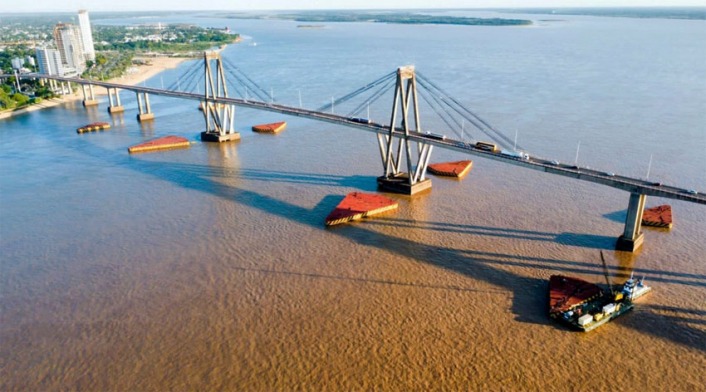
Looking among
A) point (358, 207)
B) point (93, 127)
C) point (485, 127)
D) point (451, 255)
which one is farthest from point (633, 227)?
point (93, 127)

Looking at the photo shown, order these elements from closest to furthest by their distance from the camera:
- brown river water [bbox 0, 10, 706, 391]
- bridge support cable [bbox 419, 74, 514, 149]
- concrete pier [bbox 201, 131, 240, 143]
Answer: brown river water [bbox 0, 10, 706, 391]
bridge support cable [bbox 419, 74, 514, 149]
concrete pier [bbox 201, 131, 240, 143]

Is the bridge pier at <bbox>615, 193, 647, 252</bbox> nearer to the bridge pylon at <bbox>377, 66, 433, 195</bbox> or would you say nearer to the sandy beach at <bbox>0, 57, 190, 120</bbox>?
the bridge pylon at <bbox>377, 66, 433, 195</bbox>

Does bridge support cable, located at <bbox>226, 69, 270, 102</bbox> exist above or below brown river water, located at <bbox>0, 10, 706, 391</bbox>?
above

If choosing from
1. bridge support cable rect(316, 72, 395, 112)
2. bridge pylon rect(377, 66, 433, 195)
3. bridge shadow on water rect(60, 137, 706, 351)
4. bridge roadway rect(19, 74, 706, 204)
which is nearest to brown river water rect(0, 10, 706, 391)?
bridge shadow on water rect(60, 137, 706, 351)

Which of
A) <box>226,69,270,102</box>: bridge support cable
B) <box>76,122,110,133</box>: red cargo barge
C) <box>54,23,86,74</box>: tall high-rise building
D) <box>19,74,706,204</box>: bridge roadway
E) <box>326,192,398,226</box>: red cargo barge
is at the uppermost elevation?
<box>54,23,86,74</box>: tall high-rise building

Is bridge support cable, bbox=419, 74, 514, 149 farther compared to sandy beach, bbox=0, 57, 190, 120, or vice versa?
sandy beach, bbox=0, 57, 190, 120

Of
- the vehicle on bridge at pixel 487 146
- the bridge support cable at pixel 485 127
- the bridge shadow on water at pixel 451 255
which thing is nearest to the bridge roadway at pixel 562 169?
the vehicle on bridge at pixel 487 146

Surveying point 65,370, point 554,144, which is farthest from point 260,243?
point 554,144

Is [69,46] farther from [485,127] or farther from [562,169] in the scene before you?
[562,169]
